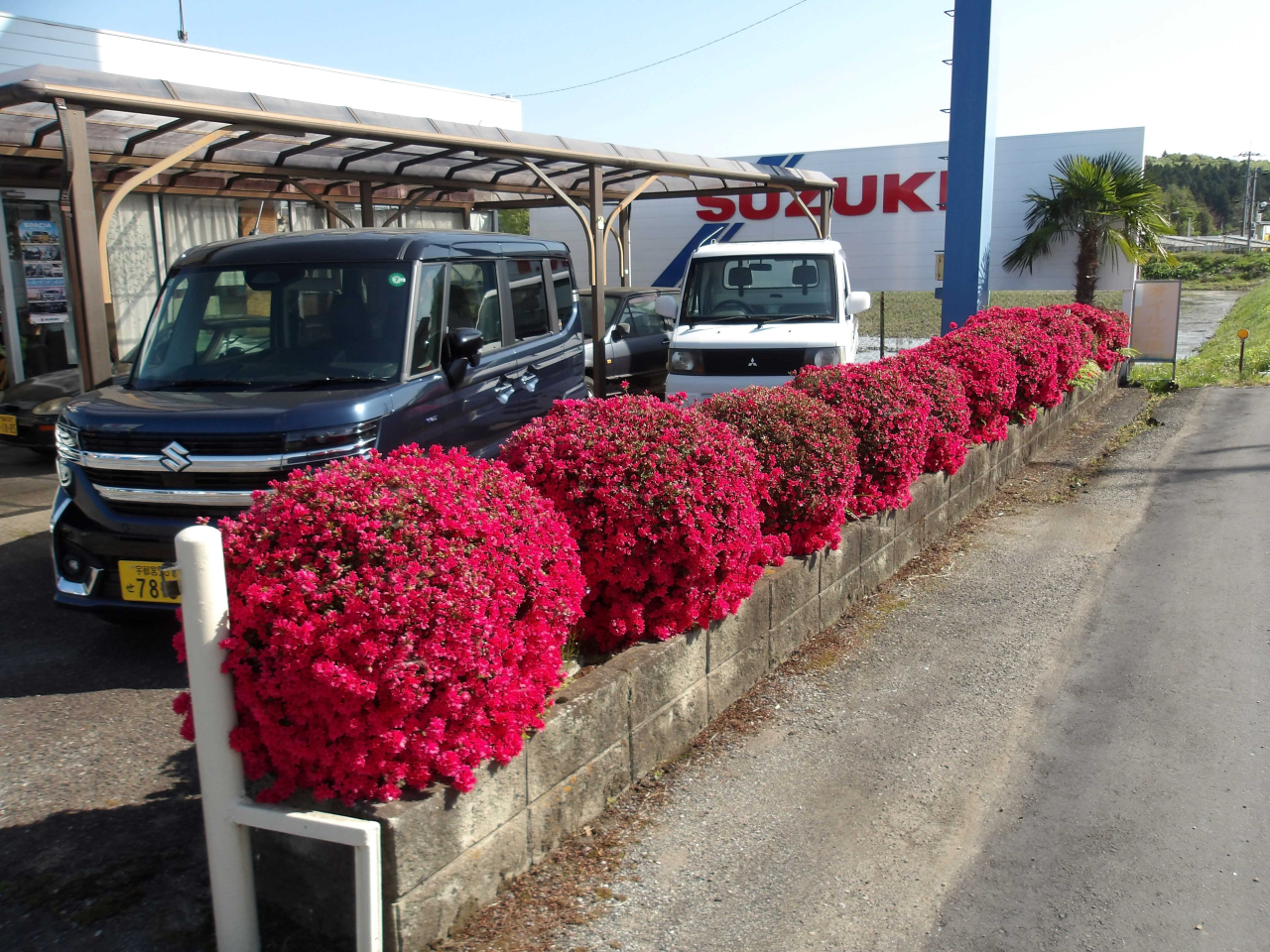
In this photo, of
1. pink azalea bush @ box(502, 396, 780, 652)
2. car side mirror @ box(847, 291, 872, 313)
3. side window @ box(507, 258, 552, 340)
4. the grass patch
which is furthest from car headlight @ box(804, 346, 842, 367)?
the grass patch

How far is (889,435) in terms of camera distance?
633 cm

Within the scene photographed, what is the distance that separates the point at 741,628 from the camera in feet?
15.6

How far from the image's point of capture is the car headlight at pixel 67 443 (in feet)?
16.9

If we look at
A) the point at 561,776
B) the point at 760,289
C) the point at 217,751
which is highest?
the point at 760,289

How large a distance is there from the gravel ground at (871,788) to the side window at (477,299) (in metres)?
2.96

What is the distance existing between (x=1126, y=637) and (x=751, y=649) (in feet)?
7.75

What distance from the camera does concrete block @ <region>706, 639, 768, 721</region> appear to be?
457 centimetres

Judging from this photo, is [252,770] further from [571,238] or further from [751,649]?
[571,238]

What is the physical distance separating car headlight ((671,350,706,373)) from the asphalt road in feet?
13.6

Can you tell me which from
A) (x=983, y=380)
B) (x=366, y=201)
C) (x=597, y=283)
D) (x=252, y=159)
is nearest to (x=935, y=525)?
(x=983, y=380)

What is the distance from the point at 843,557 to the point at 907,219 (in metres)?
14.4

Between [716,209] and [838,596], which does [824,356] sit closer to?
[838,596]

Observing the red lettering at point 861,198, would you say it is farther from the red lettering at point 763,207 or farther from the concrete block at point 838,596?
the concrete block at point 838,596

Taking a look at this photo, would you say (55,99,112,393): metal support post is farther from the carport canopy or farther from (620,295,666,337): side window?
(620,295,666,337): side window
